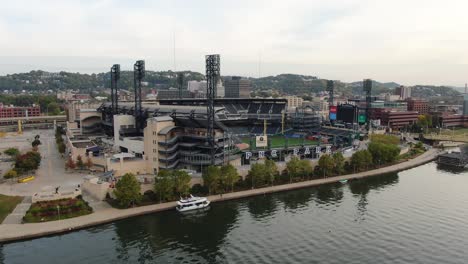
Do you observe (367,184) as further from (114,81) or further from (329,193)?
(114,81)

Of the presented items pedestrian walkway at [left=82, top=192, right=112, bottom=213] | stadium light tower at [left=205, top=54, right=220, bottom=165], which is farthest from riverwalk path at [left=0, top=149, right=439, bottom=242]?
stadium light tower at [left=205, top=54, right=220, bottom=165]

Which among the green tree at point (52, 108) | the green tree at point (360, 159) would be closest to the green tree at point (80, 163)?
the green tree at point (360, 159)

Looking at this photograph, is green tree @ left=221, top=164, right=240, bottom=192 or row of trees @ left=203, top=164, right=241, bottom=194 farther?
green tree @ left=221, top=164, right=240, bottom=192

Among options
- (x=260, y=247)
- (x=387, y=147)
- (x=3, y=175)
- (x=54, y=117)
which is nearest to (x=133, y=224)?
(x=260, y=247)

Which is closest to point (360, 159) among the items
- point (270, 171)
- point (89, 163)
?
point (270, 171)

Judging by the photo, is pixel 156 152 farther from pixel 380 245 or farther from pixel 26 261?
pixel 380 245

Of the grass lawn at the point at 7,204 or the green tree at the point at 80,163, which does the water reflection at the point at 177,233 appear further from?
the green tree at the point at 80,163

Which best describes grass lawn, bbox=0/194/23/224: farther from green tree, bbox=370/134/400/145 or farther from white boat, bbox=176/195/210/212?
green tree, bbox=370/134/400/145
